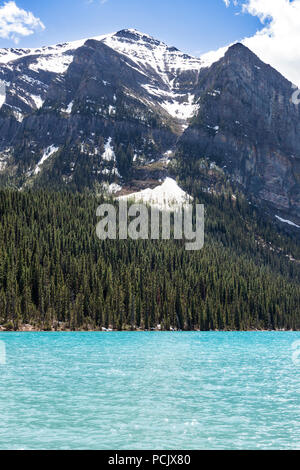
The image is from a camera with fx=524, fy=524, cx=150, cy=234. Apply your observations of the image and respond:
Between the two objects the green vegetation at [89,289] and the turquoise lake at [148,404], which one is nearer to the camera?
the turquoise lake at [148,404]

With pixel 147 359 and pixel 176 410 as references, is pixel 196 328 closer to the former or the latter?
pixel 147 359

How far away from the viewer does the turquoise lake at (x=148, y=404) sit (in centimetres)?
2794

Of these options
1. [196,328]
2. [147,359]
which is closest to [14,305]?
[196,328]

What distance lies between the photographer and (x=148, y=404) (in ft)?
121

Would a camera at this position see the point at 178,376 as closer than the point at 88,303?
Yes

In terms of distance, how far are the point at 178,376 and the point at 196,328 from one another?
12335cm

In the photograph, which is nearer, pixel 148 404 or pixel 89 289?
pixel 148 404

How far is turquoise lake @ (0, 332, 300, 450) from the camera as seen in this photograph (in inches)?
1100

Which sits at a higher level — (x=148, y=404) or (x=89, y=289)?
(x=89, y=289)

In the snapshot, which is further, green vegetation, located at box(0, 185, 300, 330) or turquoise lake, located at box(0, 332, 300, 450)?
green vegetation, located at box(0, 185, 300, 330)
